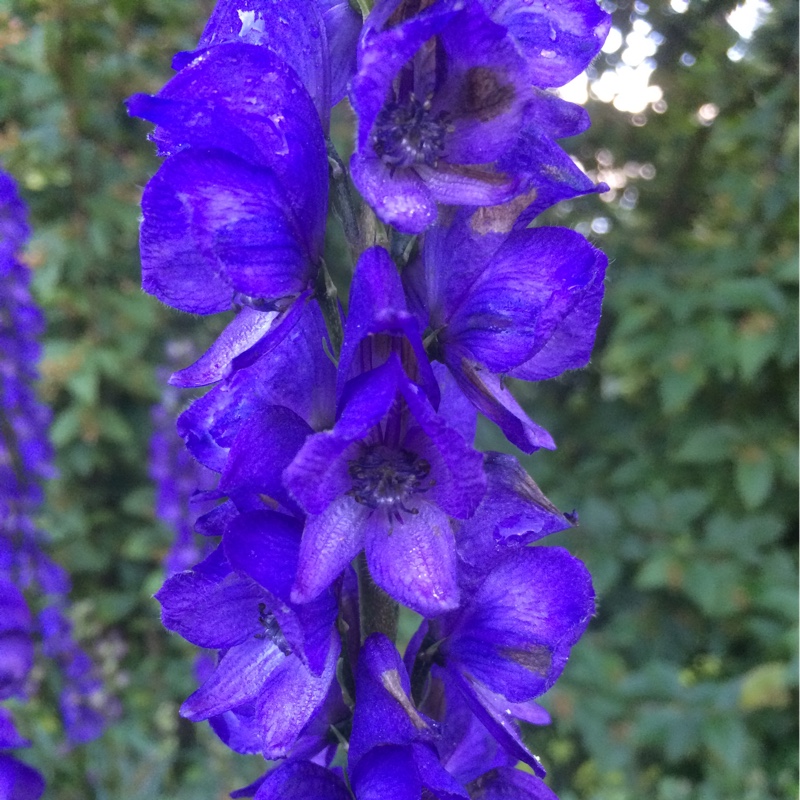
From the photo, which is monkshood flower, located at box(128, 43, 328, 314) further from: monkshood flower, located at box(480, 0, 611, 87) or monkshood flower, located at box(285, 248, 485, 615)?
monkshood flower, located at box(480, 0, 611, 87)

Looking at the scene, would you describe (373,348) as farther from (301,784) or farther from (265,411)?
(301,784)

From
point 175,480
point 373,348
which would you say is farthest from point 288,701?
point 175,480

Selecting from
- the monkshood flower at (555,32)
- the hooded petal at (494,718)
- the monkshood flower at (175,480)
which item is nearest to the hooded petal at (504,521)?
the hooded petal at (494,718)

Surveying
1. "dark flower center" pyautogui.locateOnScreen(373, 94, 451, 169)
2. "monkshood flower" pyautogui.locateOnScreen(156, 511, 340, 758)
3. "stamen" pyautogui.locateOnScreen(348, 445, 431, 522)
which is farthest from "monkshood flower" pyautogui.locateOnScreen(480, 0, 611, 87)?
"monkshood flower" pyautogui.locateOnScreen(156, 511, 340, 758)

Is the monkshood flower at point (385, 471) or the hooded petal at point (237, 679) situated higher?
the monkshood flower at point (385, 471)

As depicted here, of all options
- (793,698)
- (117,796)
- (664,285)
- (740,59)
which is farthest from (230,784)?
(740,59)

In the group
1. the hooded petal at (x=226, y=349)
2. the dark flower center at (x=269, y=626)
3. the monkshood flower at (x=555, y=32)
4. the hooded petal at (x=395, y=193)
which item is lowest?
the dark flower center at (x=269, y=626)

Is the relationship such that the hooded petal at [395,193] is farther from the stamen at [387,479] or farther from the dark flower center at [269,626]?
the dark flower center at [269,626]
